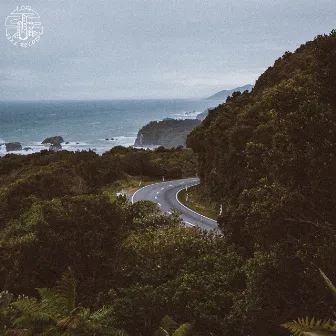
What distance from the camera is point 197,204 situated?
3134 cm

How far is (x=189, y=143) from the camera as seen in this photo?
35688mm

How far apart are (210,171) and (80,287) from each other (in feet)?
63.4

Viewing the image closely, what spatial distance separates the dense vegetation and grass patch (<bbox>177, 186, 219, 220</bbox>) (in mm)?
8946

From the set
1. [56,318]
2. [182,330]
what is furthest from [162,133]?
[182,330]

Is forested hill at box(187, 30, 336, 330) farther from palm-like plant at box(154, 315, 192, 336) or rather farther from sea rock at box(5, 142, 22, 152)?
sea rock at box(5, 142, 22, 152)

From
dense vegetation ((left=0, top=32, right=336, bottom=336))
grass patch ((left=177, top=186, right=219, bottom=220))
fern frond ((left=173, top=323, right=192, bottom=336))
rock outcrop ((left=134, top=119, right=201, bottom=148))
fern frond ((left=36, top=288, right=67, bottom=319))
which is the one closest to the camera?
fern frond ((left=173, top=323, right=192, bottom=336))

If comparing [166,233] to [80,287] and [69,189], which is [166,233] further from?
[69,189]

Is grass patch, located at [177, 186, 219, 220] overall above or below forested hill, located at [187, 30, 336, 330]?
below

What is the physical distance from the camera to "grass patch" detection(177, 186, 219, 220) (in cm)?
2847

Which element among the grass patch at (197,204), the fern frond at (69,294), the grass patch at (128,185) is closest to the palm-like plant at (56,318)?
the fern frond at (69,294)

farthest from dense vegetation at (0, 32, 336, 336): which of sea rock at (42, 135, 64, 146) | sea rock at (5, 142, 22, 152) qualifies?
sea rock at (42, 135, 64, 146)

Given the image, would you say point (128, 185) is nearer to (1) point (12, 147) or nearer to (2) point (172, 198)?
(2) point (172, 198)

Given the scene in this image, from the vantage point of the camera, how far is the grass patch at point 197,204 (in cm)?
2847

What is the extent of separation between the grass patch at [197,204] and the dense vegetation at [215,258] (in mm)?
8946
